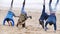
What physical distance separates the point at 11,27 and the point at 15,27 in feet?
0.33

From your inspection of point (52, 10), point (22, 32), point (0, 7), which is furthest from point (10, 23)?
point (0, 7)

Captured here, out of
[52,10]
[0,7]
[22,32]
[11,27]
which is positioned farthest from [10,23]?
[0,7]

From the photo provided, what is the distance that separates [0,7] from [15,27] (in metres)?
5.80

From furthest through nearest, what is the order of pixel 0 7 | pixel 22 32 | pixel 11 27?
Result: pixel 0 7
pixel 11 27
pixel 22 32

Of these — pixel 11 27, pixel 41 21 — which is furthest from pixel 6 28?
pixel 41 21

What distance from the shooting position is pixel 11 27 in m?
7.53

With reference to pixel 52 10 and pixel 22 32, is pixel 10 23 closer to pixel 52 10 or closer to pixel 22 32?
pixel 22 32

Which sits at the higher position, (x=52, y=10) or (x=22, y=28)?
(x=52, y=10)

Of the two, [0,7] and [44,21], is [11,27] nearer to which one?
[44,21]

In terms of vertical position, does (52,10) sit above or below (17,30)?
above

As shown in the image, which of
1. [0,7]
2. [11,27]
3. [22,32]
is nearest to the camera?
[22,32]

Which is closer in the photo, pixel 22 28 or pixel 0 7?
pixel 22 28

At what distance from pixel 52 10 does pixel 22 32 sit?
83cm

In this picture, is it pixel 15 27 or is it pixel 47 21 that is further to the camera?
pixel 15 27
